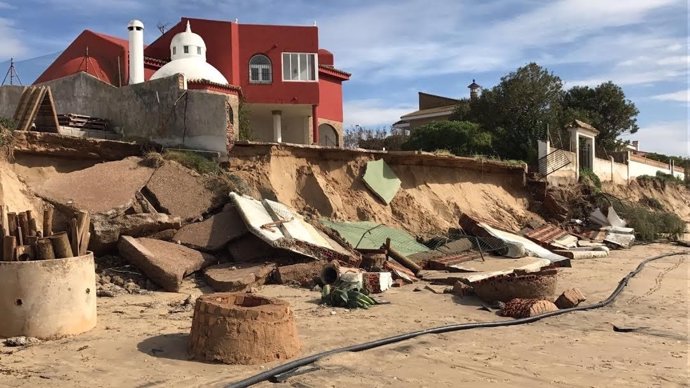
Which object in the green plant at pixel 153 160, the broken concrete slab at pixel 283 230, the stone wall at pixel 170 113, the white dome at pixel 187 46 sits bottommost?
the broken concrete slab at pixel 283 230

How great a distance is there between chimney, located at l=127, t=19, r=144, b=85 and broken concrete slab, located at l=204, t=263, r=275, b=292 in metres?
15.6

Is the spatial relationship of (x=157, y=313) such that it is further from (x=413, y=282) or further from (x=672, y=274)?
(x=672, y=274)

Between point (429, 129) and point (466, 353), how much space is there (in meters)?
24.8

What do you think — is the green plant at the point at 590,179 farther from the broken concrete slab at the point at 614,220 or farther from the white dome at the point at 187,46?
the white dome at the point at 187,46

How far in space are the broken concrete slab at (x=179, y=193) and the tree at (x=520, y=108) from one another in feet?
64.6

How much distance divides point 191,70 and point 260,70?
4302 millimetres

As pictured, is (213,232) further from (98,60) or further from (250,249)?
(98,60)

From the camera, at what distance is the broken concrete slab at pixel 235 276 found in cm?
897

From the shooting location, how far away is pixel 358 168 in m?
16.9

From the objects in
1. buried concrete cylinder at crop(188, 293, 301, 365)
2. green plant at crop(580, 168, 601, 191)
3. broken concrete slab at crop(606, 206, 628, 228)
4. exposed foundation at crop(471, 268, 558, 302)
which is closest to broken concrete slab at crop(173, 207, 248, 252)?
exposed foundation at crop(471, 268, 558, 302)

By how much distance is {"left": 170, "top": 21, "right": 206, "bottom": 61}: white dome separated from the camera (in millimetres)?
25234

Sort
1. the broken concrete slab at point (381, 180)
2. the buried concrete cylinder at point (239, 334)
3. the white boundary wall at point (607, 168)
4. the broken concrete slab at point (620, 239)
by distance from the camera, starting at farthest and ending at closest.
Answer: the white boundary wall at point (607, 168) < the broken concrete slab at point (620, 239) < the broken concrete slab at point (381, 180) < the buried concrete cylinder at point (239, 334)

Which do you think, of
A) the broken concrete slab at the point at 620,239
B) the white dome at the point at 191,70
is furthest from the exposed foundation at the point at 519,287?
the white dome at the point at 191,70

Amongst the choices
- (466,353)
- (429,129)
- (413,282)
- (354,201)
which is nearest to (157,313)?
(466,353)
